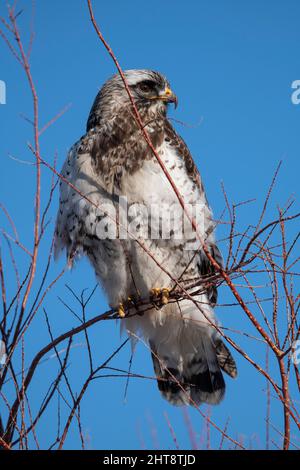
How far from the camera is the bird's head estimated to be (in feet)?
14.7

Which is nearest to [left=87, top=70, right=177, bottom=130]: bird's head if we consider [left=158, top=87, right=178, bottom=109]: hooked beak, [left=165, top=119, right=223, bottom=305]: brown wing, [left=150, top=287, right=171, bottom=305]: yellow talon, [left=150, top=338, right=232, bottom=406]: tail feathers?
[left=158, top=87, right=178, bottom=109]: hooked beak

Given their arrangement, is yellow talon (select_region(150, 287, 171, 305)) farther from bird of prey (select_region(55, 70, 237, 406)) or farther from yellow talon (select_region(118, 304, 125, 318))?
yellow talon (select_region(118, 304, 125, 318))

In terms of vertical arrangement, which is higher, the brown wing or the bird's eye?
the bird's eye

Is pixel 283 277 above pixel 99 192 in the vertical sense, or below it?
below

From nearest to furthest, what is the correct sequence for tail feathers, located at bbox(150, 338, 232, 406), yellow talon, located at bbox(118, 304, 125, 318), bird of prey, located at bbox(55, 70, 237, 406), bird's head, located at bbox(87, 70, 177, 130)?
bird of prey, located at bbox(55, 70, 237, 406) < yellow talon, located at bbox(118, 304, 125, 318) < bird's head, located at bbox(87, 70, 177, 130) < tail feathers, located at bbox(150, 338, 232, 406)

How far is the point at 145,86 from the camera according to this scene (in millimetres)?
4629

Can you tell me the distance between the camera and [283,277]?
2664 millimetres

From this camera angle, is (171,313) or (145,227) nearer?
(145,227)

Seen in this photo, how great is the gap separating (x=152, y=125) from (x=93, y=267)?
1046 millimetres

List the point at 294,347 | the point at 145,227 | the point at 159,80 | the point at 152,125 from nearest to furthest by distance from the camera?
the point at 294,347 → the point at 145,227 → the point at 152,125 → the point at 159,80

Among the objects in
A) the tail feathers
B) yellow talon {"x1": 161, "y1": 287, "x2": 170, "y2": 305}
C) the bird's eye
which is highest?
the bird's eye

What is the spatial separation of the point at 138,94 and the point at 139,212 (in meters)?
1.11
